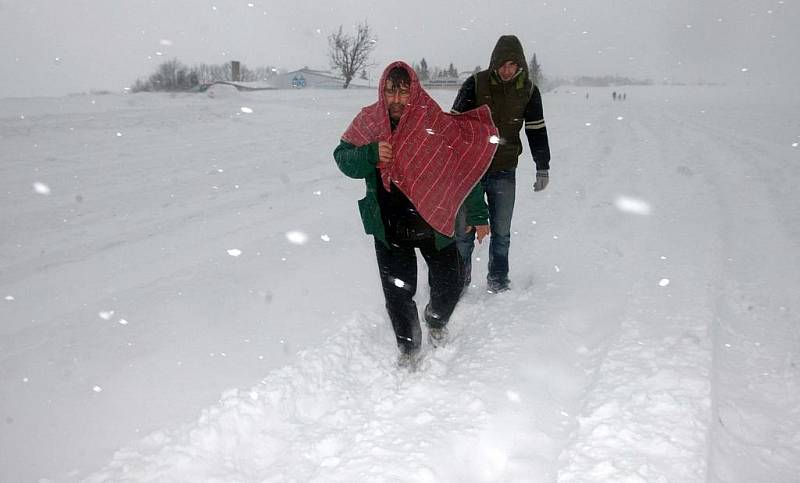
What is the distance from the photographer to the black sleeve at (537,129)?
155 inches

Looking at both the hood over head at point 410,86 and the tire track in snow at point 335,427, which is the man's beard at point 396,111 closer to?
the hood over head at point 410,86

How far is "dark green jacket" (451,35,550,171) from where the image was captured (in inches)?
146

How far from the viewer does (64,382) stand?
2895 millimetres

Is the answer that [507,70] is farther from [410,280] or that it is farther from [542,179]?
[410,280]

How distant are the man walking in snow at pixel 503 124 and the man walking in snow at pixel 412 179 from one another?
1.72 ft

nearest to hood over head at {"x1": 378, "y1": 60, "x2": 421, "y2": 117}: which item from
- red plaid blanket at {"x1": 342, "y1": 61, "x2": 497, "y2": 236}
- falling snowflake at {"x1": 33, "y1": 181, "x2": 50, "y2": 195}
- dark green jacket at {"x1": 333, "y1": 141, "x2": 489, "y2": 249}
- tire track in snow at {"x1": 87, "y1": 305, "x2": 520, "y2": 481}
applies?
red plaid blanket at {"x1": 342, "y1": 61, "x2": 497, "y2": 236}

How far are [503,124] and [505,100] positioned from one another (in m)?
0.18

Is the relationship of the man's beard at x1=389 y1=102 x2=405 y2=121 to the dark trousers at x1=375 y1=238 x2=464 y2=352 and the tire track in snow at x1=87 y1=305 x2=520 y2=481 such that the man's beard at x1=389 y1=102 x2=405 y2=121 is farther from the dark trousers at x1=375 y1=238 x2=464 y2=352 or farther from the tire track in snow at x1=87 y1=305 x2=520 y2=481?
the tire track in snow at x1=87 y1=305 x2=520 y2=481

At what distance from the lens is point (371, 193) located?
2854mm

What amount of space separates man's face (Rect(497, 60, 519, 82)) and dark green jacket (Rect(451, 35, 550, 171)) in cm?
3

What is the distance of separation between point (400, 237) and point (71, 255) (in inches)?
148

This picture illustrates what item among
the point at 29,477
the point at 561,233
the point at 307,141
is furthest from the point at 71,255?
the point at 307,141

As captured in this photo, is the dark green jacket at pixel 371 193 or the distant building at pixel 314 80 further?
the distant building at pixel 314 80

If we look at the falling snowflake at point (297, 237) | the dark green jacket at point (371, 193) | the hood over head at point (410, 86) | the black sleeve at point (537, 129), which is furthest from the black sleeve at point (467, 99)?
the falling snowflake at point (297, 237)
